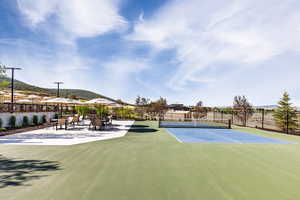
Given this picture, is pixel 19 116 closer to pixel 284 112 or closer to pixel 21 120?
pixel 21 120

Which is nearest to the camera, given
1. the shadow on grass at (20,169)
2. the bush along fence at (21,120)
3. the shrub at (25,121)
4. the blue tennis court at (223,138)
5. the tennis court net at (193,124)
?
the shadow on grass at (20,169)

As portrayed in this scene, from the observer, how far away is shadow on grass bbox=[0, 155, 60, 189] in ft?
10.7

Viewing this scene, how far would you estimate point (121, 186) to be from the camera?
123 inches

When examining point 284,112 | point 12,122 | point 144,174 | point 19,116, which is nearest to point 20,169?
point 144,174

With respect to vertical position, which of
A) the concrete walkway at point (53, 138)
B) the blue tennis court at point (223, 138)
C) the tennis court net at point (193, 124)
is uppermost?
the concrete walkway at point (53, 138)

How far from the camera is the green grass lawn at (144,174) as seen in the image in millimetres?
2879

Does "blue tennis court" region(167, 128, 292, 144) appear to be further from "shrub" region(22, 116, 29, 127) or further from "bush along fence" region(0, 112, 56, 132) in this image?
"shrub" region(22, 116, 29, 127)

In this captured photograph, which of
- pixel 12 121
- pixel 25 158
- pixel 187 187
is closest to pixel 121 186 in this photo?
pixel 187 187

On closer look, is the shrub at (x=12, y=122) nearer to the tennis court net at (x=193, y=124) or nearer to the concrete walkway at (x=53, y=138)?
the concrete walkway at (x=53, y=138)

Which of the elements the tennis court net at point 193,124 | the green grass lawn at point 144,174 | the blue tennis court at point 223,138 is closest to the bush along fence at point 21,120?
the green grass lawn at point 144,174

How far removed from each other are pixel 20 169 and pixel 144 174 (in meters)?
2.98

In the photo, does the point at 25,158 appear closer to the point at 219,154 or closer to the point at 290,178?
the point at 219,154

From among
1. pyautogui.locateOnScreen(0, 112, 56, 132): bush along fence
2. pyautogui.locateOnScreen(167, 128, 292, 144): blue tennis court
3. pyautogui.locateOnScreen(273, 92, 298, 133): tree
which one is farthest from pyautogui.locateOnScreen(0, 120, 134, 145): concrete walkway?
pyautogui.locateOnScreen(273, 92, 298, 133): tree

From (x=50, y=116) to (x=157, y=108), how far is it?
11805mm
